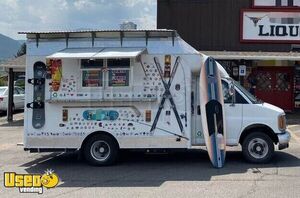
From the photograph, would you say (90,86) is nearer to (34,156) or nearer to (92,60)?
(92,60)

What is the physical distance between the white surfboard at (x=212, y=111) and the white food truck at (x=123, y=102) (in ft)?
0.74

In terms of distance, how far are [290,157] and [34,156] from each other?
642 cm

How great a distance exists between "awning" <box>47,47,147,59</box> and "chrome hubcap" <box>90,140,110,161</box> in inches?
77.9

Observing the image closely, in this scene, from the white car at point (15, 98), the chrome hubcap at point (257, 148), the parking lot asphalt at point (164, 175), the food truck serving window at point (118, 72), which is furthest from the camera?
the white car at point (15, 98)

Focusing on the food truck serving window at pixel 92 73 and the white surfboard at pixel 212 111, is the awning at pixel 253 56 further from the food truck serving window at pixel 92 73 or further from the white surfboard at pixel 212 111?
the food truck serving window at pixel 92 73

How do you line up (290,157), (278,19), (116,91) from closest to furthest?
1. (116,91)
2. (290,157)
3. (278,19)

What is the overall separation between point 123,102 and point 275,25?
14.4 m

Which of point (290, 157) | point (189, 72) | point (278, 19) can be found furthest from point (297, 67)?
point (189, 72)

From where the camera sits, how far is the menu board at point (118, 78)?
11.0 meters

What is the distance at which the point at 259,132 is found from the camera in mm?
11266

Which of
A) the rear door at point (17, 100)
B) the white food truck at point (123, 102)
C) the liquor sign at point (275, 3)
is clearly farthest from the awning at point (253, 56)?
the rear door at point (17, 100)

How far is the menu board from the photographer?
36.2 ft

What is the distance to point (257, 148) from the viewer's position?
11.3m

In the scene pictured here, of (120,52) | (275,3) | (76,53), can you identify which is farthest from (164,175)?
(275,3)
